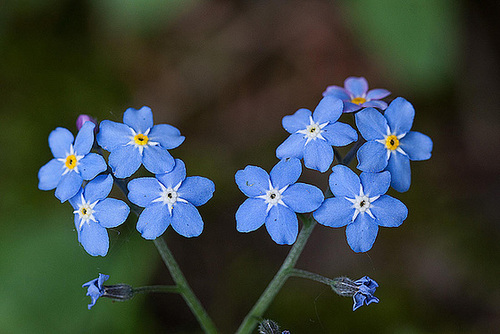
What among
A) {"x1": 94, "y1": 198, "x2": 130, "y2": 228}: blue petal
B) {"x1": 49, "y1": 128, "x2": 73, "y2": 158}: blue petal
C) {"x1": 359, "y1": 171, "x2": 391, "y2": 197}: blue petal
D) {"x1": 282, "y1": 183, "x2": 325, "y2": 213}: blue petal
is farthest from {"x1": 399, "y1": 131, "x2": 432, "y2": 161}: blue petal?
{"x1": 49, "y1": 128, "x2": 73, "y2": 158}: blue petal

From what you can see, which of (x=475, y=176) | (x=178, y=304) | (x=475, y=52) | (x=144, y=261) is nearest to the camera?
(x=144, y=261)

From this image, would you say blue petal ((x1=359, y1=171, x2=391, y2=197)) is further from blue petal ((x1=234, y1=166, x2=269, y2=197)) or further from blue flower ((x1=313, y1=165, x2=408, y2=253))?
blue petal ((x1=234, y1=166, x2=269, y2=197))

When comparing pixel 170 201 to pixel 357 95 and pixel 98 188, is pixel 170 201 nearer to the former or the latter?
pixel 98 188

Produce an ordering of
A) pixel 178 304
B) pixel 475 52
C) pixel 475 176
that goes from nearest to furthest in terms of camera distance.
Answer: pixel 178 304
pixel 475 176
pixel 475 52

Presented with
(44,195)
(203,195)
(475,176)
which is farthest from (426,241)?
(44,195)

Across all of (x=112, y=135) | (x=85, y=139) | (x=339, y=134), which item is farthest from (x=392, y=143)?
(x=85, y=139)

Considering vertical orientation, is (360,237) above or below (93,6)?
below

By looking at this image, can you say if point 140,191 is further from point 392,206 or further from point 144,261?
point 144,261
